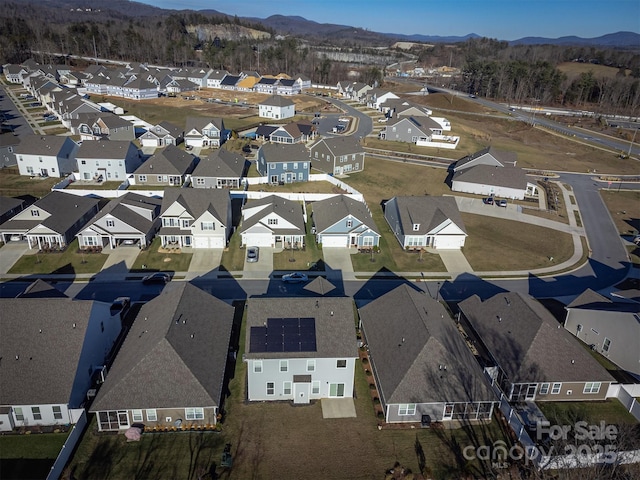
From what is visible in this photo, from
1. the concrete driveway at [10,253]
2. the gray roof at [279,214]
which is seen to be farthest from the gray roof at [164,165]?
the concrete driveway at [10,253]

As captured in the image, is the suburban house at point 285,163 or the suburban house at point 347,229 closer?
the suburban house at point 347,229

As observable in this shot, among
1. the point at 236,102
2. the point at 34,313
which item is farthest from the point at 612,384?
the point at 236,102

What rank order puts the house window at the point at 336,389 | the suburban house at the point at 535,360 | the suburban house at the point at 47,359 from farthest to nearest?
the suburban house at the point at 535,360, the house window at the point at 336,389, the suburban house at the point at 47,359

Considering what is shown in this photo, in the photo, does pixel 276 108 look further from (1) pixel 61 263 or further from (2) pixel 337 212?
(1) pixel 61 263

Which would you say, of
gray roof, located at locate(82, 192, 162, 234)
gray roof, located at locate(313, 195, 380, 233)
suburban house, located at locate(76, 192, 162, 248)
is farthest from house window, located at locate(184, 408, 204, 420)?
gray roof, located at locate(82, 192, 162, 234)

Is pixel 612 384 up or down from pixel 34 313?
down

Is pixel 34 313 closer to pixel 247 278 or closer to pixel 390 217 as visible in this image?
pixel 247 278

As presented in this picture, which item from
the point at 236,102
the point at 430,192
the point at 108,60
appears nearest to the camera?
the point at 430,192

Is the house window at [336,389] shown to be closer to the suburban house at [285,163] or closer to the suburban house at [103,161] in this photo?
the suburban house at [285,163]
